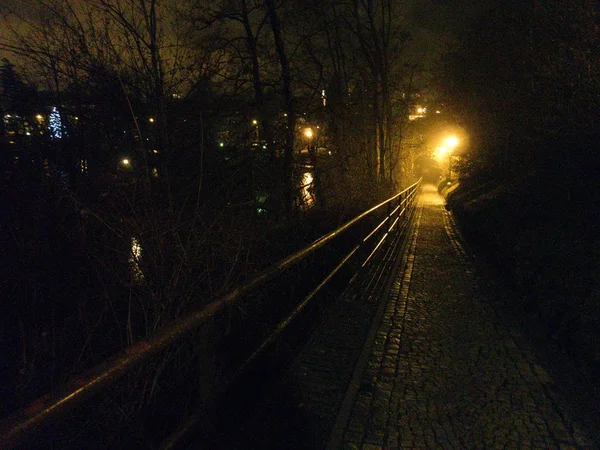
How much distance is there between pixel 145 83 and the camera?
5902mm

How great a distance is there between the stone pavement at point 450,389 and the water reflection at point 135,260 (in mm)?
2150

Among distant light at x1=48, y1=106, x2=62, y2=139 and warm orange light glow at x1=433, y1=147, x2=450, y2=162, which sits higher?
warm orange light glow at x1=433, y1=147, x2=450, y2=162

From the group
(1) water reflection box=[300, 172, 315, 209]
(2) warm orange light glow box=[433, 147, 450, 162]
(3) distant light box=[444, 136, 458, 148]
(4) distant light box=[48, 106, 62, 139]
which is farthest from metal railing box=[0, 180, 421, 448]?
(2) warm orange light glow box=[433, 147, 450, 162]

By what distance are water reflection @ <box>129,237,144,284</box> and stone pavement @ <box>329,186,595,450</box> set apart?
2.15 meters

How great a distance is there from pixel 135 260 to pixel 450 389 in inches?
121

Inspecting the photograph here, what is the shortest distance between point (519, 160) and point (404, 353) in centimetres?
1041

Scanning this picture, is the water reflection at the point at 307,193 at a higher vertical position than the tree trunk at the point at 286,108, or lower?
lower

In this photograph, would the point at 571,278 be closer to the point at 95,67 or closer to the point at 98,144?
the point at 95,67

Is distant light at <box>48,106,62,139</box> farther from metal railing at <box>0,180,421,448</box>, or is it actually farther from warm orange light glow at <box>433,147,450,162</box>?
warm orange light glow at <box>433,147,450,162</box>

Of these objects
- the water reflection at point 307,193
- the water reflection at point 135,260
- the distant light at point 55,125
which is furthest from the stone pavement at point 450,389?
the distant light at point 55,125

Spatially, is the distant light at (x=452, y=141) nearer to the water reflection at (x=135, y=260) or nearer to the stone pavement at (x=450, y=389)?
the stone pavement at (x=450, y=389)

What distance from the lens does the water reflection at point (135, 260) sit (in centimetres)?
335

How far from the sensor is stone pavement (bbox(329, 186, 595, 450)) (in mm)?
2727

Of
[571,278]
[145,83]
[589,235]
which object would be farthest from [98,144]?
[589,235]
